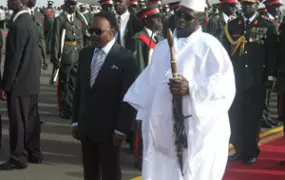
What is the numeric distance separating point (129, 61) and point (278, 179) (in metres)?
2.82

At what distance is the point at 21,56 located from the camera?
654cm

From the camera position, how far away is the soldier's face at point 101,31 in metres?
4.79

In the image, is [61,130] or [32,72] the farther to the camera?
[61,130]

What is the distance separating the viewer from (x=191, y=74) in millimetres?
4297

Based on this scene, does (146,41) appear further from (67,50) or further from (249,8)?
(67,50)

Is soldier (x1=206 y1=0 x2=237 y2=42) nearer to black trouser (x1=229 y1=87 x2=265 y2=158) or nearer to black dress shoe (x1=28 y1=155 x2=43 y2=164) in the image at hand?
black trouser (x1=229 y1=87 x2=265 y2=158)

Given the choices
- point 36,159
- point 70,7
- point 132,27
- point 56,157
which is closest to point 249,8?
point 132,27

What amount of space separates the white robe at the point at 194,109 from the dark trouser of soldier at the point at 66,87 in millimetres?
5889

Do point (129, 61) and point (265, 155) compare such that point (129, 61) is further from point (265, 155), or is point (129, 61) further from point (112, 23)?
point (265, 155)

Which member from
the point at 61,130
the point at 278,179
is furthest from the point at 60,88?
the point at 278,179

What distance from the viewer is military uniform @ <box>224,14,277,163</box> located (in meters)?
7.27

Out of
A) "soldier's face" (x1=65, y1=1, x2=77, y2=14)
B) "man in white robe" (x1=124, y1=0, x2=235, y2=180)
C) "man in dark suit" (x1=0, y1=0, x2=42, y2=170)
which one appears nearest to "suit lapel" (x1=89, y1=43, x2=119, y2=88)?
"man in white robe" (x1=124, y1=0, x2=235, y2=180)

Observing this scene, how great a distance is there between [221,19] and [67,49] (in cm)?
336

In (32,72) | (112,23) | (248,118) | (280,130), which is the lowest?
(280,130)
